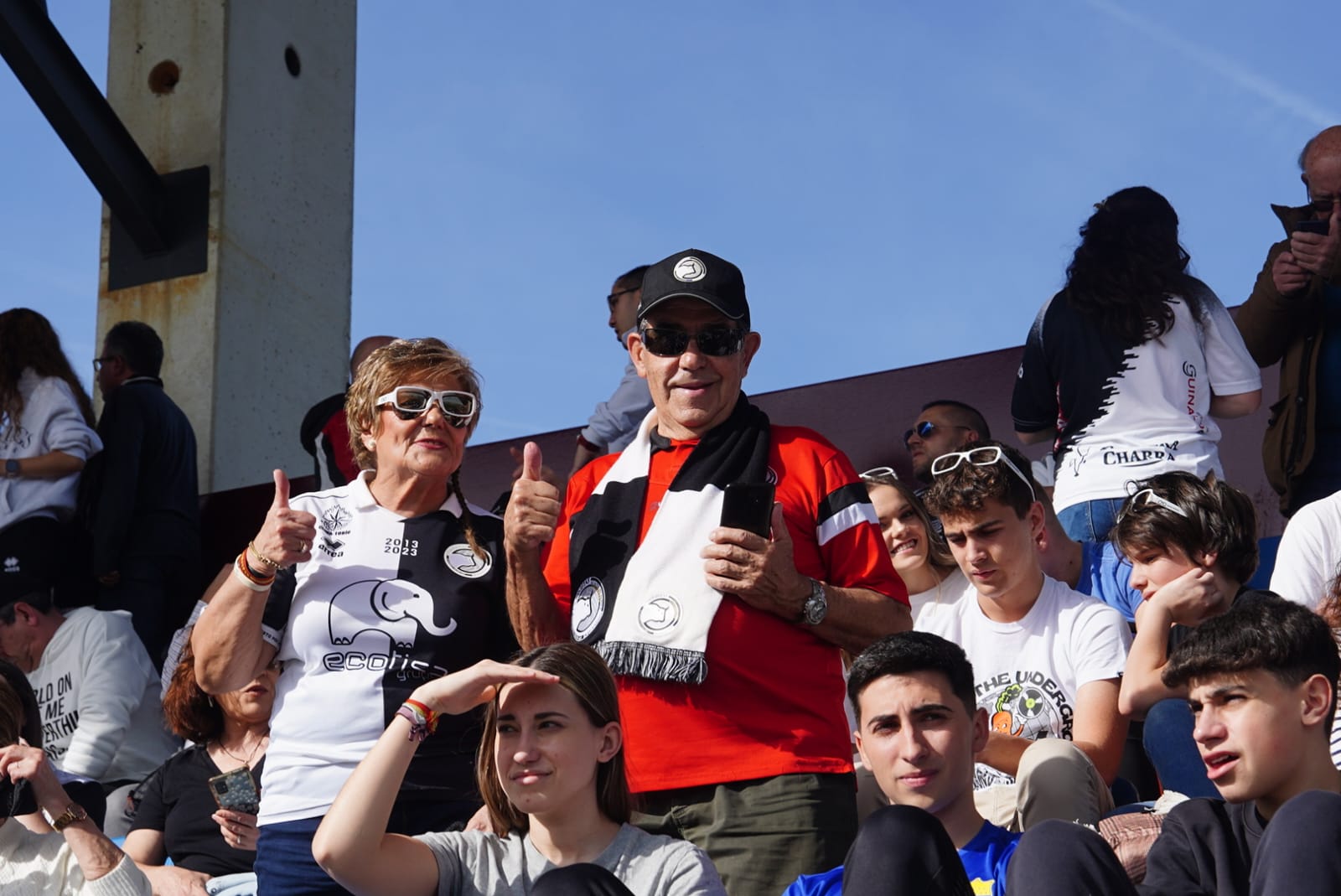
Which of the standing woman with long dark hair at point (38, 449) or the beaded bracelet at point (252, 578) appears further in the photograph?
the standing woman with long dark hair at point (38, 449)

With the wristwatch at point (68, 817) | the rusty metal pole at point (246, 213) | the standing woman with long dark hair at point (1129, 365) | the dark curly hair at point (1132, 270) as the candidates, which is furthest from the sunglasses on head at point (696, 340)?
the rusty metal pole at point (246, 213)

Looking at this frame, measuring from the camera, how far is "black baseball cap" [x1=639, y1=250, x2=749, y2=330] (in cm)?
314

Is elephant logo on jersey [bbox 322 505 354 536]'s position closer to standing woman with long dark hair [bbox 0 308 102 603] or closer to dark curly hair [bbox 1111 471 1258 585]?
dark curly hair [bbox 1111 471 1258 585]

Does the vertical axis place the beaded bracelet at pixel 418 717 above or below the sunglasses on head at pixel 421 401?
below

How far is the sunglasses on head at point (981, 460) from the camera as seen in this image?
12.8 feet

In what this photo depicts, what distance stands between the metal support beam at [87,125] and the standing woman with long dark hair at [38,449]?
2.11 meters

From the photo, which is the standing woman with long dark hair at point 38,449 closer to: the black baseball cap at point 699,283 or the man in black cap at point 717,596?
the man in black cap at point 717,596

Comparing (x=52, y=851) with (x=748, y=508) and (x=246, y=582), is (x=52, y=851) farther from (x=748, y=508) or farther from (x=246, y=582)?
(x=748, y=508)

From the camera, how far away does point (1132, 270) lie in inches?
180

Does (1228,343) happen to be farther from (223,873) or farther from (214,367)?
(214,367)

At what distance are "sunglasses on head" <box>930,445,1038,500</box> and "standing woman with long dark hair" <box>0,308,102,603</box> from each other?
323 centimetres

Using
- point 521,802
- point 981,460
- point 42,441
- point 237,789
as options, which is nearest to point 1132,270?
point 981,460

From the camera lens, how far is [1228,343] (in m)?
4.57

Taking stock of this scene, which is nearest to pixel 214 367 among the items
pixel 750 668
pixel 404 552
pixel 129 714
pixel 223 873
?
pixel 129 714
